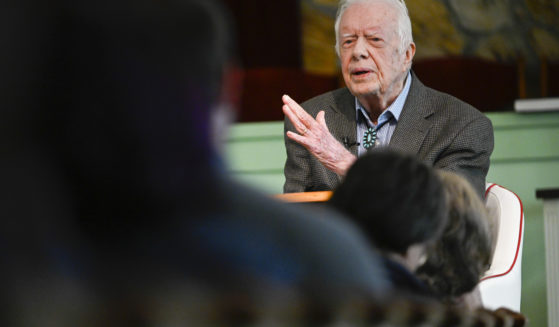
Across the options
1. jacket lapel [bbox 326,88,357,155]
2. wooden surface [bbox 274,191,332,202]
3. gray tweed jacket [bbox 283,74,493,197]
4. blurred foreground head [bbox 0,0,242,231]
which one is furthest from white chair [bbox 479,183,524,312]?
blurred foreground head [bbox 0,0,242,231]

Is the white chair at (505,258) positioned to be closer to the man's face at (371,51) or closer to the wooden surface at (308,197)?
the wooden surface at (308,197)

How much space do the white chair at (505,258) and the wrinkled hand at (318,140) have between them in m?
0.37

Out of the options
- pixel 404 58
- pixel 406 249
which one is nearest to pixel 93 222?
pixel 406 249

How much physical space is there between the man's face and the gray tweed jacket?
77 millimetres

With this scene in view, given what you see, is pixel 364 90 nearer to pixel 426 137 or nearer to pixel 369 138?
pixel 369 138

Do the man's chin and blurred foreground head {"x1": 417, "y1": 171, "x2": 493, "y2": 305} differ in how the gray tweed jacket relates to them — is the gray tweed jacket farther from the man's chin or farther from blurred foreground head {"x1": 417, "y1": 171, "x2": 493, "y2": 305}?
blurred foreground head {"x1": 417, "y1": 171, "x2": 493, "y2": 305}

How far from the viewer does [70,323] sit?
1.01 ft

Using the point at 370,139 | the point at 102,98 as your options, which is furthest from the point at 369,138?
the point at 102,98

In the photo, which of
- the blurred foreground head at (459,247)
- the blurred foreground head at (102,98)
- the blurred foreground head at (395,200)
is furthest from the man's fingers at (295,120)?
the blurred foreground head at (102,98)

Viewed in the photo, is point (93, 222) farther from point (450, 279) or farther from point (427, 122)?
point (427, 122)

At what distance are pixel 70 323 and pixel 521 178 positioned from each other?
2.58 m

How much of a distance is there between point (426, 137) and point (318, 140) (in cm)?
34

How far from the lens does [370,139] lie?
200cm

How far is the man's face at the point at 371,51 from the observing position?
6.62 feet
